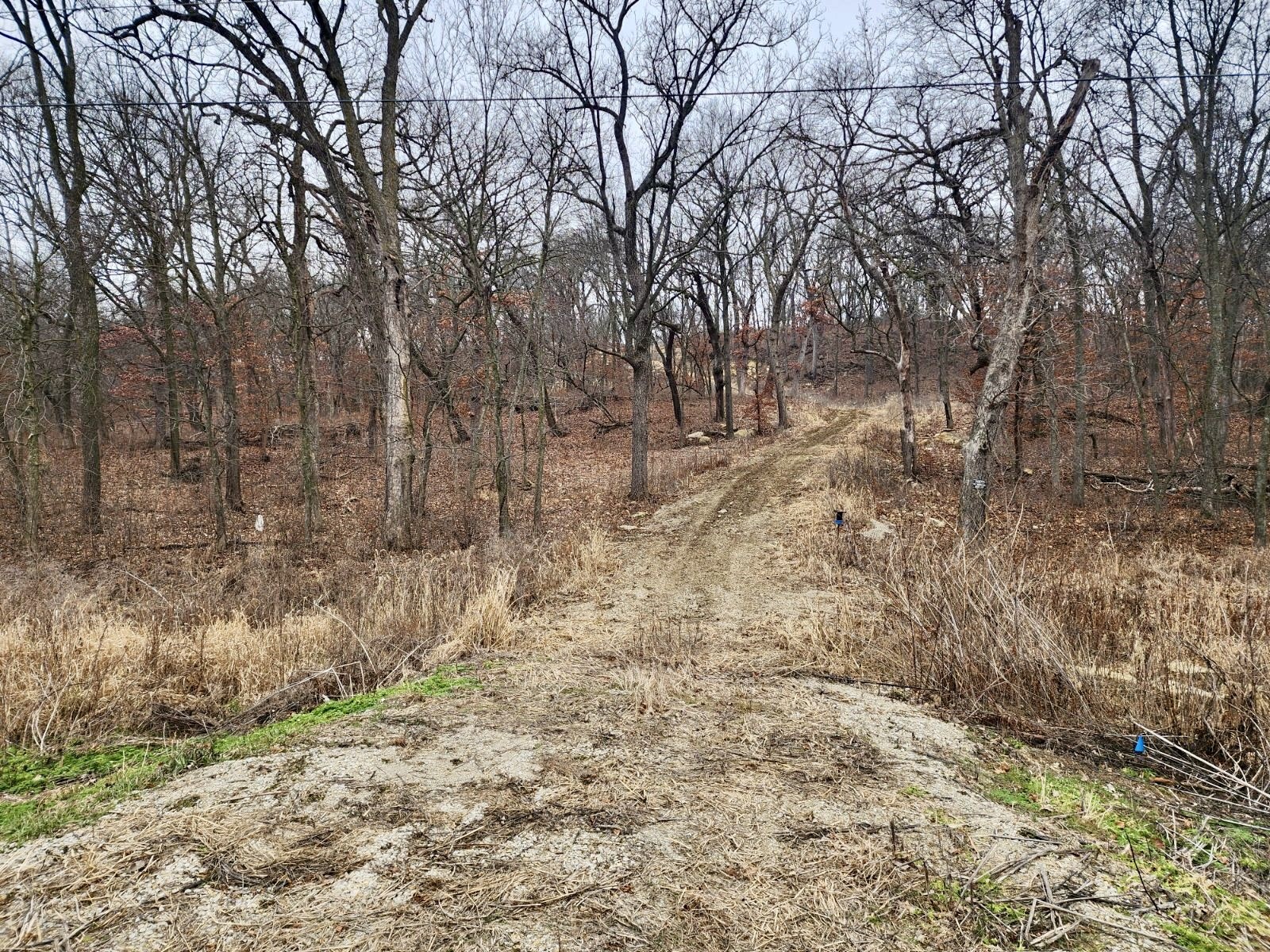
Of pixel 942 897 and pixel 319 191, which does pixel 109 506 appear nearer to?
pixel 319 191

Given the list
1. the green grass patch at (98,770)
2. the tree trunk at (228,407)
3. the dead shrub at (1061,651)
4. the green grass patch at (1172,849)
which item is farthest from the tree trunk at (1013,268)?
the tree trunk at (228,407)

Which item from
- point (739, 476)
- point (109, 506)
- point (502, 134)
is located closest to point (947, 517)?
point (739, 476)

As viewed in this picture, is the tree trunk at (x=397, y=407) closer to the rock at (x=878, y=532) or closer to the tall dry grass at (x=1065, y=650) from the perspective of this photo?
the tall dry grass at (x=1065, y=650)

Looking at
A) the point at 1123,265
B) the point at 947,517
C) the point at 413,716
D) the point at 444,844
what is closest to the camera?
the point at 444,844

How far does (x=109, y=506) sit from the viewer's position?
46.5 feet

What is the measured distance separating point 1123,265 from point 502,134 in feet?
62.5

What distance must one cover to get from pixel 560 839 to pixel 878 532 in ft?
30.6

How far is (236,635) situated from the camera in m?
4.97

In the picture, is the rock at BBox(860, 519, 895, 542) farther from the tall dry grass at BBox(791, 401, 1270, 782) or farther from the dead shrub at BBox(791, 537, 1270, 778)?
the dead shrub at BBox(791, 537, 1270, 778)

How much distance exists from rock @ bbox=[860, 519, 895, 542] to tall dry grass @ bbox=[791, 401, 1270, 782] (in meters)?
3.15

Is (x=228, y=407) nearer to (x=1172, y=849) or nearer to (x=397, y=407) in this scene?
(x=397, y=407)

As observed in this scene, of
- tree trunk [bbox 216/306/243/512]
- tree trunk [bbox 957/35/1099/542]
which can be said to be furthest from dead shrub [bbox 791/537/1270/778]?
tree trunk [bbox 216/306/243/512]

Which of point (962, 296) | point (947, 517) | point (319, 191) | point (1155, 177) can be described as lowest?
point (947, 517)

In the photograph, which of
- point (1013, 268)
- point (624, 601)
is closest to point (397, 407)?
point (624, 601)
